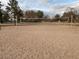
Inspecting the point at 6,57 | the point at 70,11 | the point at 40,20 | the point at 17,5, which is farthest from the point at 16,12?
the point at 6,57

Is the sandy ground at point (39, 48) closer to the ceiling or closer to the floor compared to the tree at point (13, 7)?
closer to the floor

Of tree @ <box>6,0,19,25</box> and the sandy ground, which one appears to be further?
Answer: tree @ <box>6,0,19,25</box>

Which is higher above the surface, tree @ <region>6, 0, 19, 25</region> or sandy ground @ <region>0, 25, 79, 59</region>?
tree @ <region>6, 0, 19, 25</region>

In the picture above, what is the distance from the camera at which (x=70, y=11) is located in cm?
4356

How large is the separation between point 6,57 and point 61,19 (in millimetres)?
41586

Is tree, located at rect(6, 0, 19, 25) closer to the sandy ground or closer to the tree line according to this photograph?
the tree line

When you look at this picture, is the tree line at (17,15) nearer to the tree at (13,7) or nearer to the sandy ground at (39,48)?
the tree at (13,7)

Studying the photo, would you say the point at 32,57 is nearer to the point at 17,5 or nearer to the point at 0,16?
the point at 0,16

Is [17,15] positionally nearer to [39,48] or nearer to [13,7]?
[13,7]

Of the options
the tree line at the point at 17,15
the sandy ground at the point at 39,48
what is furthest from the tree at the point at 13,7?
the sandy ground at the point at 39,48

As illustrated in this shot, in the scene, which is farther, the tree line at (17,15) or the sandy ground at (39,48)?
the tree line at (17,15)

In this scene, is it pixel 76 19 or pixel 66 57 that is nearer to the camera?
pixel 66 57

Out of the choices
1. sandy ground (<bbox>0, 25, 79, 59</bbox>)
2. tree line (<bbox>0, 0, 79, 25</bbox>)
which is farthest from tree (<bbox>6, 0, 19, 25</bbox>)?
sandy ground (<bbox>0, 25, 79, 59</bbox>)

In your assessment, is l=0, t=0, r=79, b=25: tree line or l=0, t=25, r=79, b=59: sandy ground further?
l=0, t=0, r=79, b=25: tree line
